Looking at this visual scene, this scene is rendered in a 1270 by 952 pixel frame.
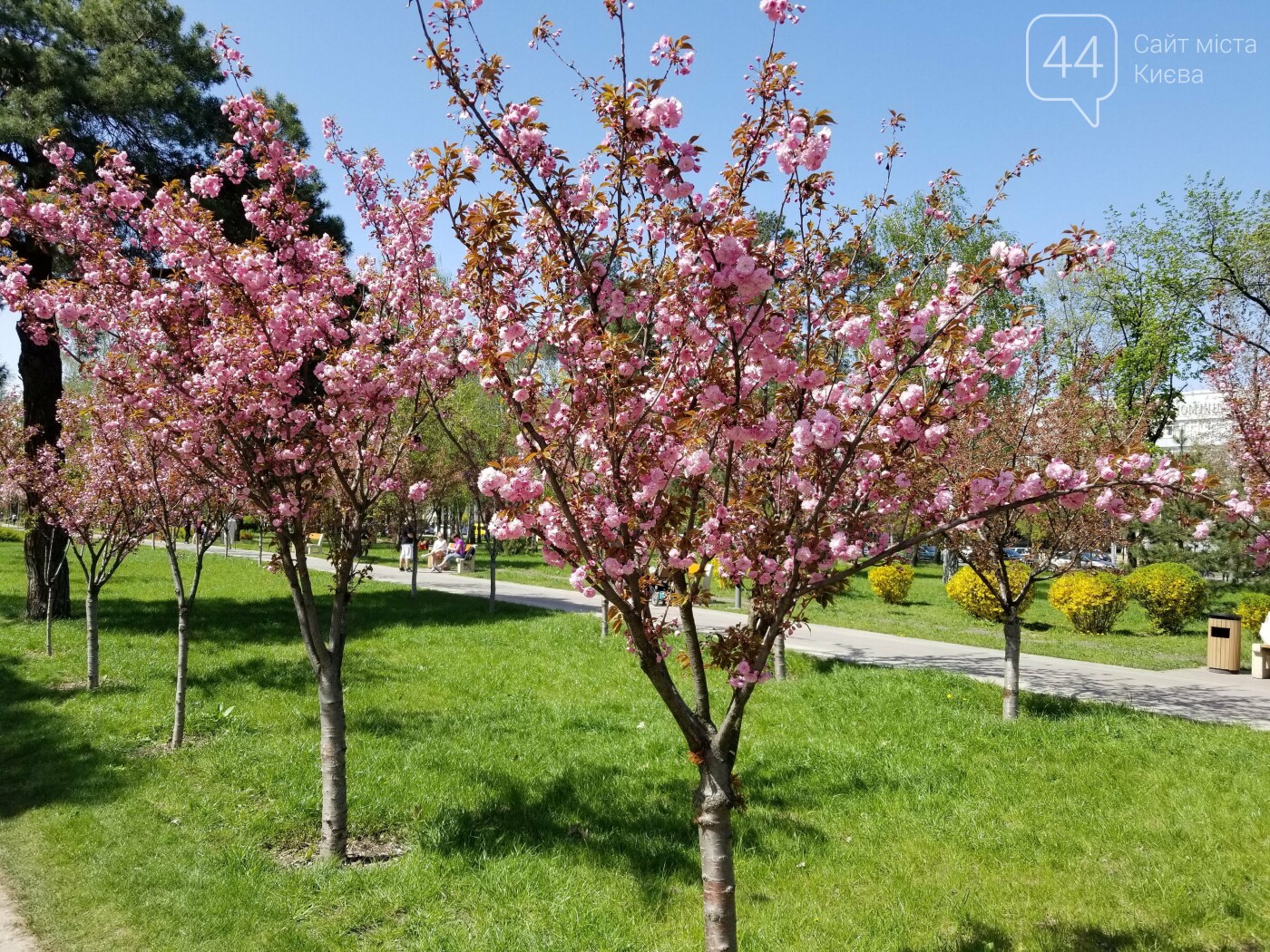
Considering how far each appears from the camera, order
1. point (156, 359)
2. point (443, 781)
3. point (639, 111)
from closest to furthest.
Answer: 1. point (639, 111)
2. point (156, 359)
3. point (443, 781)

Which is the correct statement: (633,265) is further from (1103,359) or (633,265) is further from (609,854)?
(1103,359)

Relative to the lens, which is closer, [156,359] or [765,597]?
[765,597]

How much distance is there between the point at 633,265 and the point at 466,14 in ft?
3.57

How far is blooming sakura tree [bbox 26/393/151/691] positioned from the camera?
7645 mm

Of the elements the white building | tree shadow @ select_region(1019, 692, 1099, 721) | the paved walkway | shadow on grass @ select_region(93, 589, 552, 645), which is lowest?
shadow on grass @ select_region(93, 589, 552, 645)

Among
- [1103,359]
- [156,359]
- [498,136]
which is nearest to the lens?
[498,136]

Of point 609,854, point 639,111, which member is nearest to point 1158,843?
point 609,854

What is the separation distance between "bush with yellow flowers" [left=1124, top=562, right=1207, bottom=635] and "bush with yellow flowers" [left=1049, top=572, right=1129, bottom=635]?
20.4 inches

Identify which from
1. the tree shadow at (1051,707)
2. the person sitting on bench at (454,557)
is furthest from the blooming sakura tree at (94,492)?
the person sitting on bench at (454,557)

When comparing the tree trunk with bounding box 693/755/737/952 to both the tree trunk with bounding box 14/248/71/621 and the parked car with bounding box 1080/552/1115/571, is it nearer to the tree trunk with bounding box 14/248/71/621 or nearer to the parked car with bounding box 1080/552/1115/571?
the parked car with bounding box 1080/552/1115/571

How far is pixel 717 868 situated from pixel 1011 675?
18.9 ft

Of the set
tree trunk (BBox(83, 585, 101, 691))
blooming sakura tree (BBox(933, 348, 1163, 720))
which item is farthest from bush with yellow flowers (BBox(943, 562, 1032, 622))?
tree trunk (BBox(83, 585, 101, 691))

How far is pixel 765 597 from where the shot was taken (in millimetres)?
2881

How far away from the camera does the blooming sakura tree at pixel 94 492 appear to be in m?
7.64
